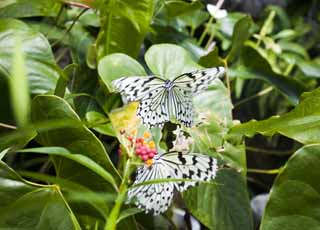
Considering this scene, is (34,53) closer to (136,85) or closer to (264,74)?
(136,85)

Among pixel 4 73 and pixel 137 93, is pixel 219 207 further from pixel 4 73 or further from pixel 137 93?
pixel 4 73

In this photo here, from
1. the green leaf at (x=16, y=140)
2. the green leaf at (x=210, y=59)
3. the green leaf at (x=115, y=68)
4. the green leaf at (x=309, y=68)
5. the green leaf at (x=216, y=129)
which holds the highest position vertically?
the green leaf at (x=115, y=68)

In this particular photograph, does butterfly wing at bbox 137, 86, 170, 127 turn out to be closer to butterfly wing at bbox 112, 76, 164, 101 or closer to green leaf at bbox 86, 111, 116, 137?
butterfly wing at bbox 112, 76, 164, 101

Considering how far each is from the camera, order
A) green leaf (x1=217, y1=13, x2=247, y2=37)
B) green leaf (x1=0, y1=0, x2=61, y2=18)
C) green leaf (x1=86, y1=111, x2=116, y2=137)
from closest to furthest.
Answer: green leaf (x1=86, y1=111, x2=116, y2=137) → green leaf (x1=0, y1=0, x2=61, y2=18) → green leaf (x1=217, y1=13, x2=247, y2=37)

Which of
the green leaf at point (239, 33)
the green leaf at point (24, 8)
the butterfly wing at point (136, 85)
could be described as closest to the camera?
the butterfly wing at point (136, 85)

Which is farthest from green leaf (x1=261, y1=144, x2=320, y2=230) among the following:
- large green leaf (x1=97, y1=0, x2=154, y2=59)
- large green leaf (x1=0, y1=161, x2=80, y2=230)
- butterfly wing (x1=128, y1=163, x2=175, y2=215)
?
large green leaf (x1=97, y1=0, x2=154, y2=59)

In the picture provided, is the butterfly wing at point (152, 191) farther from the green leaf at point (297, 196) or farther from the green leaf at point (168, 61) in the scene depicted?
the green leaf at point (168, 61)

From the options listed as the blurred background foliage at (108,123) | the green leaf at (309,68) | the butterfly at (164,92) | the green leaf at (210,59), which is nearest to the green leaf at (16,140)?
the blurred background foliage at (108,123)
